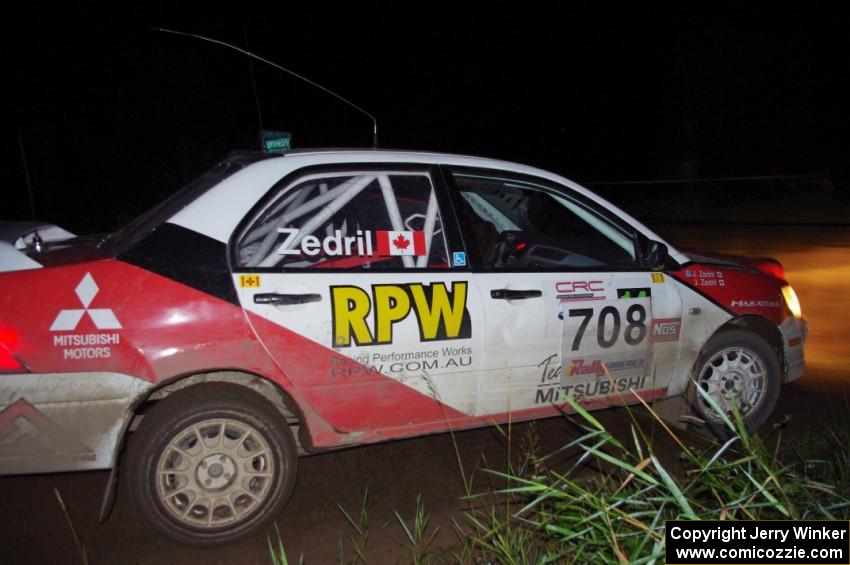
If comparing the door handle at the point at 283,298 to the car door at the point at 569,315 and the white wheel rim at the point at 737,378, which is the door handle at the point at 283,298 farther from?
the white wheel rim at the point at 737,378

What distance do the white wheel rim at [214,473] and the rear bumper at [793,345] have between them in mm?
→ 3396

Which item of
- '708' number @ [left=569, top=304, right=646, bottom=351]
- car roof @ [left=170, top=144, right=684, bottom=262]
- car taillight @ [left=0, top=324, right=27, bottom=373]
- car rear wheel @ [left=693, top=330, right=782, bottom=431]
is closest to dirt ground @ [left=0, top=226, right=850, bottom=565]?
car rear wheel @ [left=693, top=330, right=782, bottom=431]

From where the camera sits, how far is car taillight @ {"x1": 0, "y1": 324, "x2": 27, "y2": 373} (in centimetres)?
308

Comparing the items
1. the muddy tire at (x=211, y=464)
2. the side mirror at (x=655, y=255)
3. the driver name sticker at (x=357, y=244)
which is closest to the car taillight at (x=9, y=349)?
the muddy tire at (x=211, y=464)

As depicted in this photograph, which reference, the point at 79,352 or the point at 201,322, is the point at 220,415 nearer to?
the point at 201,322

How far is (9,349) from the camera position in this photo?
10.1 feet

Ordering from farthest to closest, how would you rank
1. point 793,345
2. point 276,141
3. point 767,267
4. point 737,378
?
point 276,141 < point 767,267 < point 793,345 < point 737,378

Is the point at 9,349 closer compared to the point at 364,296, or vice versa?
the point at 9,349

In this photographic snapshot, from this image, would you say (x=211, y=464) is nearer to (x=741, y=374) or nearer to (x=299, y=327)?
(x=299, y=327)

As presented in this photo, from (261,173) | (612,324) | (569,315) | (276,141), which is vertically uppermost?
(276,141)

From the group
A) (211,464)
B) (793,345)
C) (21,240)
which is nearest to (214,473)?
(211,464)

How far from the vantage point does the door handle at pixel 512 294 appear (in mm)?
3834

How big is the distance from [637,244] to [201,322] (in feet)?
8.24

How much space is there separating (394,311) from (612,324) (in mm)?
1318
